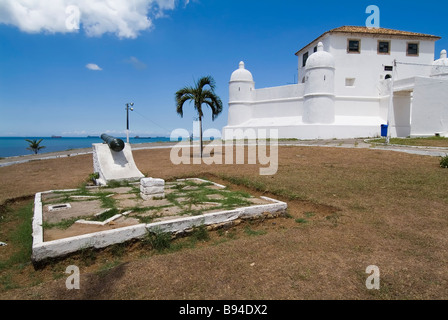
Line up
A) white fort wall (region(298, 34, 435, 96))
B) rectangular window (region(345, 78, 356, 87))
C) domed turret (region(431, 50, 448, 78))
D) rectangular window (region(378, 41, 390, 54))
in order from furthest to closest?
rectangular window (region(345, 78, 356, 87)), rectangular window (region(378, 41, 390, 54)), white fort wall (region(298, 34, 435, 96)), domed turret (region(431, 50, 448, 78))

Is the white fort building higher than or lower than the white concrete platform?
higher

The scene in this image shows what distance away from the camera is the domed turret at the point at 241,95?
3031 cm

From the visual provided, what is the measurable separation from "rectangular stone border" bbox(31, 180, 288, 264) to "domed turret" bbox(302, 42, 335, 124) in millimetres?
21204

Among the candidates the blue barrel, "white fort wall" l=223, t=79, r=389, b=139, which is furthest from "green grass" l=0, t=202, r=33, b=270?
the blue barrel

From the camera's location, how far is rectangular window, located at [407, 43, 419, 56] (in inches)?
1075

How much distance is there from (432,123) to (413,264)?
941 inches

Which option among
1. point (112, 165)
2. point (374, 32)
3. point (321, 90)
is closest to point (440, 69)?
point (374, 32)

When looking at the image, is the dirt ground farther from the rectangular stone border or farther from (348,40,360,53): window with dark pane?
(348,40,360,53): window with dark pane

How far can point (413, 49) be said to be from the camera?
27.4m

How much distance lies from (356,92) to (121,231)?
91.9 ft

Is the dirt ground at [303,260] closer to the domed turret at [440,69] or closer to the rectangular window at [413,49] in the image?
the domed turret at [440,69]

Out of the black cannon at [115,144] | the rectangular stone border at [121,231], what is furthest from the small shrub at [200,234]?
the black cannon at [115,144]
